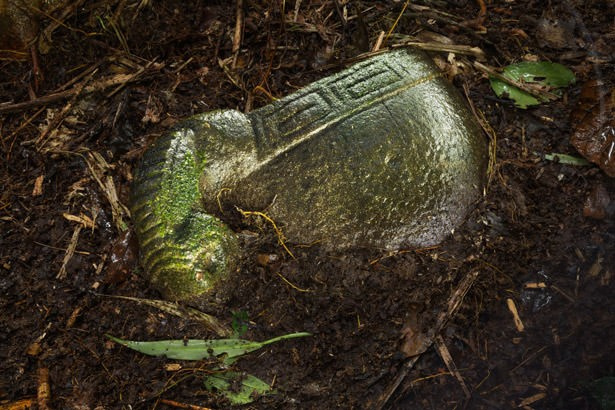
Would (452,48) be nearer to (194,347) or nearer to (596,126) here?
(596,126)

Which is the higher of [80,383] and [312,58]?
[312,58]

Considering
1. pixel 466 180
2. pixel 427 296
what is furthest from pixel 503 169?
pixel 427 296

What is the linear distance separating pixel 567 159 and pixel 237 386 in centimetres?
168

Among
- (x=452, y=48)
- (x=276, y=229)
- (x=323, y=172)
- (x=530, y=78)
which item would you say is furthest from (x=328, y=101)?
(x=530, y=78)

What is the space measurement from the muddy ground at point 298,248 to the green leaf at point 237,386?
0.03 m

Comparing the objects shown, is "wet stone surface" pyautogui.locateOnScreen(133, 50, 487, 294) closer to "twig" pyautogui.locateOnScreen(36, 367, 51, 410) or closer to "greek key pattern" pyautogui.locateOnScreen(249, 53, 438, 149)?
"greek key pattern" pyautogui.locateOnScreen(249, 53, 438, 149)

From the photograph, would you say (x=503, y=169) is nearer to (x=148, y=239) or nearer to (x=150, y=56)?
(x=148, y=239)

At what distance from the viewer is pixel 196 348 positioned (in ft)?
6.72

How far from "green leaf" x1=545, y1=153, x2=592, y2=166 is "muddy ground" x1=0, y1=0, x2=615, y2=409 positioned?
0.06 ft

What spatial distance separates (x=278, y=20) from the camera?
2.61 metres

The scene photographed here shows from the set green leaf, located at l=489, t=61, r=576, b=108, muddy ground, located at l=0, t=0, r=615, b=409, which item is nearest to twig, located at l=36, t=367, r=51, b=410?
muddy ground, located at l=0, t=0, r=615, b=409

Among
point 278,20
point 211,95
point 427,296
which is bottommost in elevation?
point 427,296

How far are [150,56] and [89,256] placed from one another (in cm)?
97

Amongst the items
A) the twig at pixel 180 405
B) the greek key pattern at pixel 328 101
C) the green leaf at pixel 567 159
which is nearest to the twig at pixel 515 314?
the green leaf at pixel 567 159
